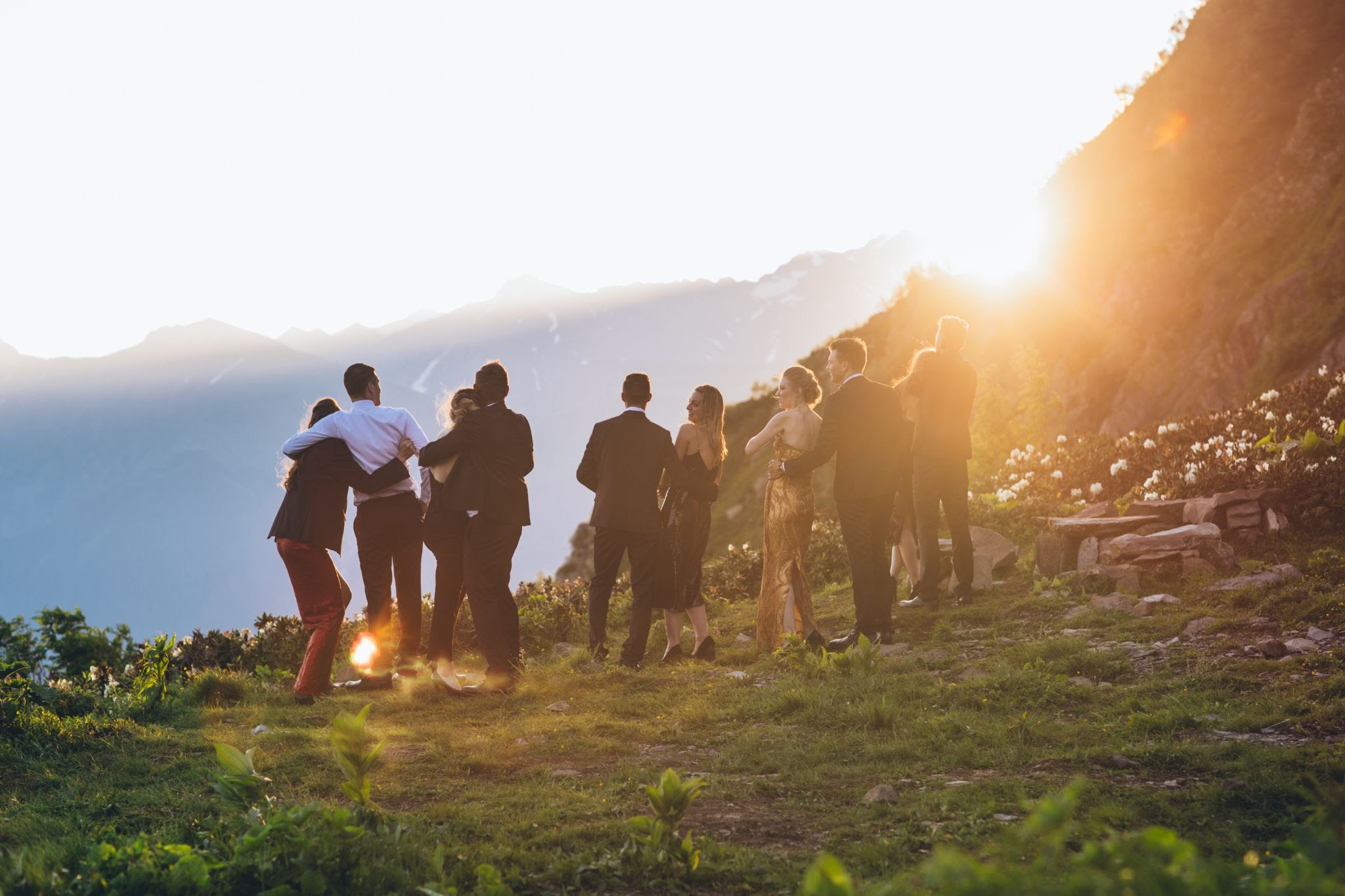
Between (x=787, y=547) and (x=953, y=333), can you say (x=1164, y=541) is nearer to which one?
(x=953, y=333)

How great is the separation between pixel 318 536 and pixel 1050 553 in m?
7.27

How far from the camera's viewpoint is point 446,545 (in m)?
7.67

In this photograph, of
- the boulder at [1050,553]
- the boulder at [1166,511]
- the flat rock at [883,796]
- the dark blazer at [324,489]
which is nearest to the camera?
the flat rock at [883,796]

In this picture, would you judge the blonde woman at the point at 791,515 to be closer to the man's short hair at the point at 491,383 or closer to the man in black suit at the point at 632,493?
the man in black suit at the point at 632,493

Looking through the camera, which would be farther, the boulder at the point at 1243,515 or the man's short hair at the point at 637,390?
the boulder at the point at 1243,515

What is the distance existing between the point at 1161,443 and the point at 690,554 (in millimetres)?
6745

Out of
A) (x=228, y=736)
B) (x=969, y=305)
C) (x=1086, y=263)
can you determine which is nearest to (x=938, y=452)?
(x=228, y=736)

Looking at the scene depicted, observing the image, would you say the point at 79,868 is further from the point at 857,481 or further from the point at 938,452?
the point at 938,452

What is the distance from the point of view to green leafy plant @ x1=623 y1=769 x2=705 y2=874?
128 inches

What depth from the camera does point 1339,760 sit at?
3.82 meters

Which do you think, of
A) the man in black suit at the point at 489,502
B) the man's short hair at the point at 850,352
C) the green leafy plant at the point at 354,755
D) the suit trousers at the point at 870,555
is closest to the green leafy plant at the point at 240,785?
the green leafy plant at the point at 354,755

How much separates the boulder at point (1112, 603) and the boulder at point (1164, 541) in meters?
0.51

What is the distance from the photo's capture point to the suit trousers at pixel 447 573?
25.0 ft

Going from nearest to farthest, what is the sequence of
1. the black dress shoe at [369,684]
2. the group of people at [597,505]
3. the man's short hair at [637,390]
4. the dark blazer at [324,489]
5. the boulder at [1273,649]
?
the boulder at [1273,649]
the dark blazer at [324,489]
the group of people at [597,505]
the black dress shoe at [369,684]
the man's short hair at [637,390]
